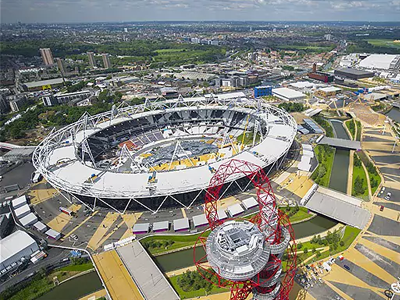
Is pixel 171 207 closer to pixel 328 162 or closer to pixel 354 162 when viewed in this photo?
pixel 328 162

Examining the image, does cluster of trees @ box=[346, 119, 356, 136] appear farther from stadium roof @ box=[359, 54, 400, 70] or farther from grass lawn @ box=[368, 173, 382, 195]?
stadium roof @ box=[359, 54, 400, 70]

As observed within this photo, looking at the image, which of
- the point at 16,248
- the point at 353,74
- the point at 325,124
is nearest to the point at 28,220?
the point at 16,248

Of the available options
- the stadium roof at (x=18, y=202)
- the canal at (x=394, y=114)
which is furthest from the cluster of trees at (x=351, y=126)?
the stadium roof at (x=18, y=202)

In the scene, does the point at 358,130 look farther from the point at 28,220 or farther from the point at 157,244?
the point at 28,220

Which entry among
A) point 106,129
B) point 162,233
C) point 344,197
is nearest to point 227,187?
point 162,233

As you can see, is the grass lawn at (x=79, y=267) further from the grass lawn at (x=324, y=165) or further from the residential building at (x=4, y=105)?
the residential building at (x=4, y=105)

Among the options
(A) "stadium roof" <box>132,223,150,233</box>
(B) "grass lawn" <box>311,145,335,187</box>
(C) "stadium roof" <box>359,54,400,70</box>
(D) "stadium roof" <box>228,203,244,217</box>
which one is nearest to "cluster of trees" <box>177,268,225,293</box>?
(A) "stadium roof" <box>132,223,150,233</box>
